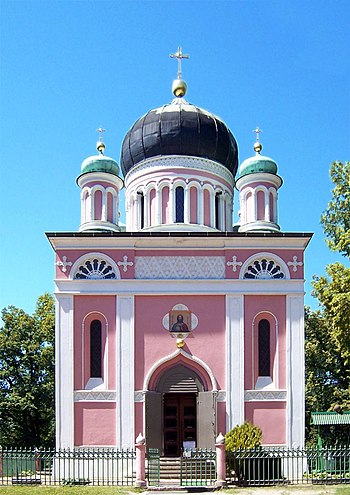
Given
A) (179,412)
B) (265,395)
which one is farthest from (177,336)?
(265,395)

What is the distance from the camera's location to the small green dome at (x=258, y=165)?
2358 centimetres

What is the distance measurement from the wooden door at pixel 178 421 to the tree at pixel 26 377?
376 inches

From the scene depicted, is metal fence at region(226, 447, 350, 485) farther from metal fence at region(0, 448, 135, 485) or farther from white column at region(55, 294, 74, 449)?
white column at region(55, 294, 74, 449)

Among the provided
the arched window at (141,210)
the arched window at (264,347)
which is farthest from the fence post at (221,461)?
the arched window at (141,210)

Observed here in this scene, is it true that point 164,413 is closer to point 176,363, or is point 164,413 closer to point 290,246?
point 176,363

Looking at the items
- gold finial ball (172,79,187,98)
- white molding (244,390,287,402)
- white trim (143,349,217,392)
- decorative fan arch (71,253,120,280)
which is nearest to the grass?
white molding (244,390,287,402)

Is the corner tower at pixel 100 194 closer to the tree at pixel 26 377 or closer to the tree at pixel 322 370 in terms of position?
the tree at pixel 26 377

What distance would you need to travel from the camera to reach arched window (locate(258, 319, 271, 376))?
2138 cm

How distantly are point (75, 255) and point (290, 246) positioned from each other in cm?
651

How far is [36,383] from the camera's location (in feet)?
98.9

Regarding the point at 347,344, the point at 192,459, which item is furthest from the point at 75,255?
the point at 347,344

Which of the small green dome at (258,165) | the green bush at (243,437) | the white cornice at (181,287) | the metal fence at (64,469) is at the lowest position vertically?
the metal fence at (64,469)

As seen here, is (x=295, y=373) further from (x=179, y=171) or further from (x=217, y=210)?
(x=179, y=171)

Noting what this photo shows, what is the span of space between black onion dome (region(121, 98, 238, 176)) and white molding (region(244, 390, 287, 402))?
821cm
